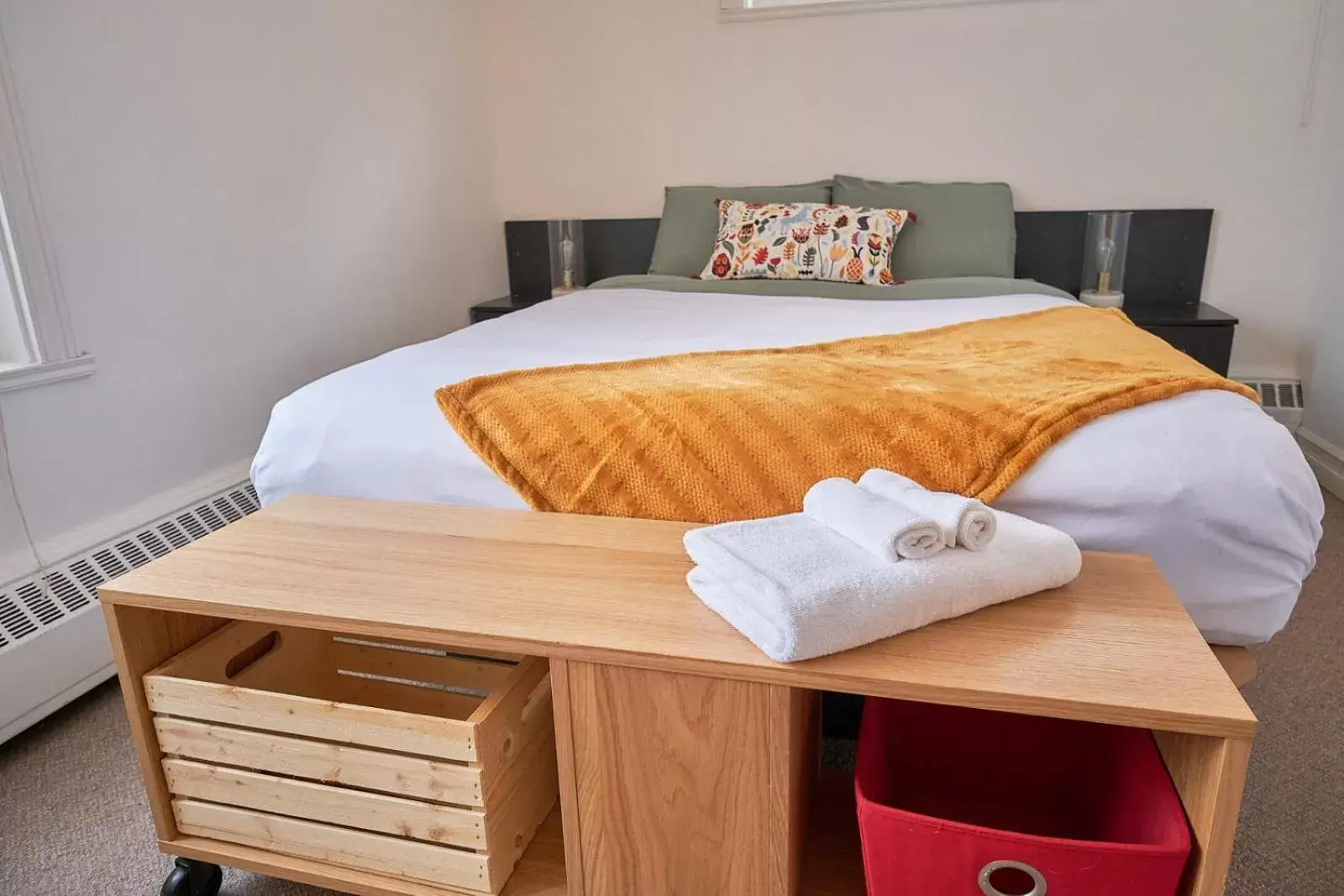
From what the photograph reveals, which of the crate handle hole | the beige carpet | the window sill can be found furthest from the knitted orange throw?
the window sill

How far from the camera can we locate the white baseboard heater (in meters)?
1.58

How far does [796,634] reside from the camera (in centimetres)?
85

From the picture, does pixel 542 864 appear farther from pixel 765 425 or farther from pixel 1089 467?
pixel 1089 467

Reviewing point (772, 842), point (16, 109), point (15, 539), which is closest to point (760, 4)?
point (16, 109)

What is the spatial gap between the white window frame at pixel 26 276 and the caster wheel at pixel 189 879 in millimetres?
996

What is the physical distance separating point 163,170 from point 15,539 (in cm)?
88

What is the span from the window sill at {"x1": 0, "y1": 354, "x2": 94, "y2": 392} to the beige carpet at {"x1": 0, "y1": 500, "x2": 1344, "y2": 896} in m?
0.64

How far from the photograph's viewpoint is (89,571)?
1.76 metres

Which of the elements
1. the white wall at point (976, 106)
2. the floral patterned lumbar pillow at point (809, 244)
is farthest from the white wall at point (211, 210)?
the floral patterned lumbar pillow at point (809, 244)

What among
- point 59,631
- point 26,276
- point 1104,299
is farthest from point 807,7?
point 59,631

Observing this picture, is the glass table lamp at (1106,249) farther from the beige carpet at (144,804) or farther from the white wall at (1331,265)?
the beige carpet at (144,804)

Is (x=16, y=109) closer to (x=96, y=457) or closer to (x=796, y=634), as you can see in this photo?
(x=96, y=457)

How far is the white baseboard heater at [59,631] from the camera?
1.58 m

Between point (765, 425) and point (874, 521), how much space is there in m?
0.30
